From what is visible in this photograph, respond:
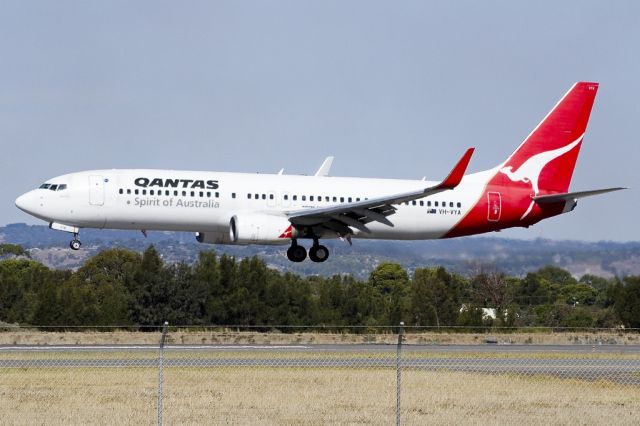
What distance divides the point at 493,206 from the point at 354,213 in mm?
6849

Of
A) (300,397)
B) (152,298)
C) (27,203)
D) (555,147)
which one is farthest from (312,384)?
(152,298)

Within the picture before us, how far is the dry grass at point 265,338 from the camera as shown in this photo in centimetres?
4116

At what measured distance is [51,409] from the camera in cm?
2288

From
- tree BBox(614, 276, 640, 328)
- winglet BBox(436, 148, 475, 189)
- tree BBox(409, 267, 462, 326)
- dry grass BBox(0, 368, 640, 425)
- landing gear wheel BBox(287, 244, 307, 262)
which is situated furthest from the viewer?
tree BBox(409, 267, 462, 326)

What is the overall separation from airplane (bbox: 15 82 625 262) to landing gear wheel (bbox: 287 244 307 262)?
0.16 feet

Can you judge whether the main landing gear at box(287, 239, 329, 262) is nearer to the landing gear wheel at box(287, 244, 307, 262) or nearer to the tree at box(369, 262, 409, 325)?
the landing gear wheel at box(287, 244, 307, 262)

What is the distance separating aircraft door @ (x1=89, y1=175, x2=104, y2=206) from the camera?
143 ft

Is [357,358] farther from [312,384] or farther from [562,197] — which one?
[562,197]

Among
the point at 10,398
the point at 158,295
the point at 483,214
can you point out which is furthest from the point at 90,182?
the point at 158,295

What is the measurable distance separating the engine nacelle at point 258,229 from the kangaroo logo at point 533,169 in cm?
1094

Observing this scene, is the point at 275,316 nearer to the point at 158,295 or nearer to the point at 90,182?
the point at 158,295

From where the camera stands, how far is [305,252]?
47.0 meters

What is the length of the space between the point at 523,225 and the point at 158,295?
30808mm

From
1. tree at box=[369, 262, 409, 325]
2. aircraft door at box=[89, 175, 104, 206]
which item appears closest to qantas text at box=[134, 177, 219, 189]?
aircraft door at box=[89, 175, 104, 206]
